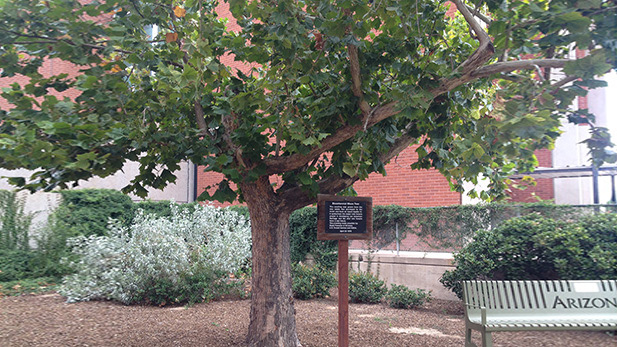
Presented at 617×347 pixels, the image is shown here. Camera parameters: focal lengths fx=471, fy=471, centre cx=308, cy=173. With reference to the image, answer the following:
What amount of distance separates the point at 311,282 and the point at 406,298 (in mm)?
2063

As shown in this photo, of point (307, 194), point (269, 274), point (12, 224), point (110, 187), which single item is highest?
point (110, 187)

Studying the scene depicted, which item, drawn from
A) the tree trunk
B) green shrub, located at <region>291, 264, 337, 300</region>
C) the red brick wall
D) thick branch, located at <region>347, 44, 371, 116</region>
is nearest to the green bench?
the tree trunk

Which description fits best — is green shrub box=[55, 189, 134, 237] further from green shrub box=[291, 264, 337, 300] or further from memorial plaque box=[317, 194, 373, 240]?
memorial plaque box=[317, 194, 373, 240]

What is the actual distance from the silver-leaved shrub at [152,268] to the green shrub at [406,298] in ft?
10.6

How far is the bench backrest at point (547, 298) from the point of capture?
5.81 metres

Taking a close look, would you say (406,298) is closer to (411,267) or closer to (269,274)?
(411,267)

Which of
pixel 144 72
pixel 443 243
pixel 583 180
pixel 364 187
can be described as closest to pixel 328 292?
pixel 443 243

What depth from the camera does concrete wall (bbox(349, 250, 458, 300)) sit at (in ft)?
31.6

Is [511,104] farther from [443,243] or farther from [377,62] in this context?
[443,243]

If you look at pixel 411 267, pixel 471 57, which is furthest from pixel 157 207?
pixel 471 57

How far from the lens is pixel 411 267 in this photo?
33.0ft

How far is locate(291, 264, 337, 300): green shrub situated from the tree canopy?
4.34 metres

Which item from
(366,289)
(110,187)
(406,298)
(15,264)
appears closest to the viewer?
(406,298)

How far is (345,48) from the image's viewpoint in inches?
207
